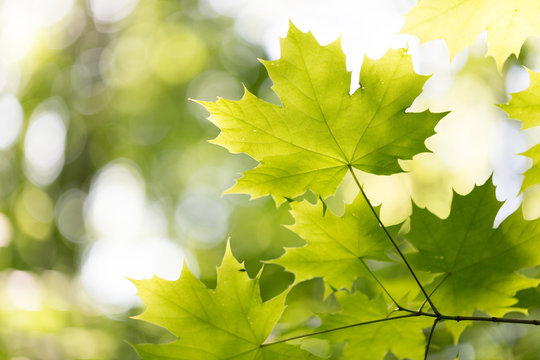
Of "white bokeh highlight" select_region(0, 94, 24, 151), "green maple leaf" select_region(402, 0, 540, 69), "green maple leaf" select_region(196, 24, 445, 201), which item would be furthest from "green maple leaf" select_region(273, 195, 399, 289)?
"white bokeh highlight" select_region(0, 94, 24, 151)

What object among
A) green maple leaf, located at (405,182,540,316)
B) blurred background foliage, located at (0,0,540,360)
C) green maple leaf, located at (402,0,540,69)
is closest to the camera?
green maple leaf, located at (405,182,540,316)

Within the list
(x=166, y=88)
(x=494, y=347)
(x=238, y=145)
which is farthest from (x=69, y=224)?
(x=238, y=145)

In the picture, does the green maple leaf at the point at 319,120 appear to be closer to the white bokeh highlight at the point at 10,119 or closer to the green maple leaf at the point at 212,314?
the green maple leaf at the point at 212,314

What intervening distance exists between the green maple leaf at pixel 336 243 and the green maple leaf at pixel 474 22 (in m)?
0.59

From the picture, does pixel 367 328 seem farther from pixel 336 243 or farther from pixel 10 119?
pixel 10 119

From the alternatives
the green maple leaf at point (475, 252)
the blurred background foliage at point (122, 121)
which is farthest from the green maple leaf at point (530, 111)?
the blurred background foliage at point (122, 121)

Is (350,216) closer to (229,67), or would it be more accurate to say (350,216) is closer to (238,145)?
(238,145)

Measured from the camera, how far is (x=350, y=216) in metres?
1.00

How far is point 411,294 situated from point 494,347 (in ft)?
6.49

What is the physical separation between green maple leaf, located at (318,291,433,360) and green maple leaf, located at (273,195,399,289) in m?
0.09

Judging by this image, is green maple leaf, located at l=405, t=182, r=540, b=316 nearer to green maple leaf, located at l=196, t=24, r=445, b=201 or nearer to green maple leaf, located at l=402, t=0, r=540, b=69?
green maple leaf, located at l=196, t=24, r=445, b=201

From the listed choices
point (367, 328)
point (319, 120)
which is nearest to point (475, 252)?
point (367, 328)

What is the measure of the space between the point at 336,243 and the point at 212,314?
0.32 meters

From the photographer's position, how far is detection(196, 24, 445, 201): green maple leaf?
0.98m
